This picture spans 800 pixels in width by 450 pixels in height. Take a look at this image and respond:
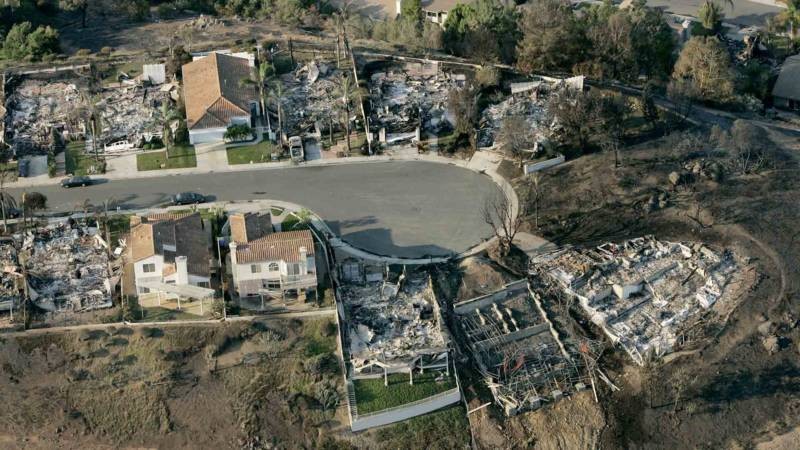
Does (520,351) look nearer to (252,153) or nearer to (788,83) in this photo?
(252,153)

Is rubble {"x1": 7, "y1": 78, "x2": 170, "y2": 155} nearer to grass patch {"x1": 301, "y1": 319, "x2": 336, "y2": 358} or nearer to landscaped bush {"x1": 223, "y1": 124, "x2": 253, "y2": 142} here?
landscaped bush {"x1": 223, "y1": 124, "x2": 253, "y2": 142}

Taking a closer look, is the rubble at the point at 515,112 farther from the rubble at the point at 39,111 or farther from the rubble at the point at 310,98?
the rubble at the point at 39,111

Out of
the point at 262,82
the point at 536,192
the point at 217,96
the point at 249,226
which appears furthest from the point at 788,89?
the point at 249,226

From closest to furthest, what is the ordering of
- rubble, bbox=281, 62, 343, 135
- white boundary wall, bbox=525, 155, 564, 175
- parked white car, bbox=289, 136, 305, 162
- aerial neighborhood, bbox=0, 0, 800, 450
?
aerial neighborhood, bbox=0, 0, 800, 450 < white boundary wall, bbox=525, 155, 564, 175 < parked white car, bbox=289, 136, 305, 162 < rubble, bbox=281, 62, 343, 135

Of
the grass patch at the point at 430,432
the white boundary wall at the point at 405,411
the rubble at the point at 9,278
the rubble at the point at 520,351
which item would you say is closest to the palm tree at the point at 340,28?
the rubble at the point at 520,351

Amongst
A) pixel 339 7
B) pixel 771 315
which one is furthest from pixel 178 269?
pixel 339 7

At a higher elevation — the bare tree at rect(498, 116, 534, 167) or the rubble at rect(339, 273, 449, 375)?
the bare tree at rect(498, 116, 534, 167)

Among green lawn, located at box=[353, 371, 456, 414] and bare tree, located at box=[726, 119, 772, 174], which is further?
bare tree, located at box=[726, 119, 772, 174]

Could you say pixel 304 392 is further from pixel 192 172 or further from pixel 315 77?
pixel 315 77

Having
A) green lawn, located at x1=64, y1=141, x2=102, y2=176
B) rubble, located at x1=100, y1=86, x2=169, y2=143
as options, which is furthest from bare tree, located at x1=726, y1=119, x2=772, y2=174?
green lawn, located at x1=64, y1=141, x2=102, y2=176
